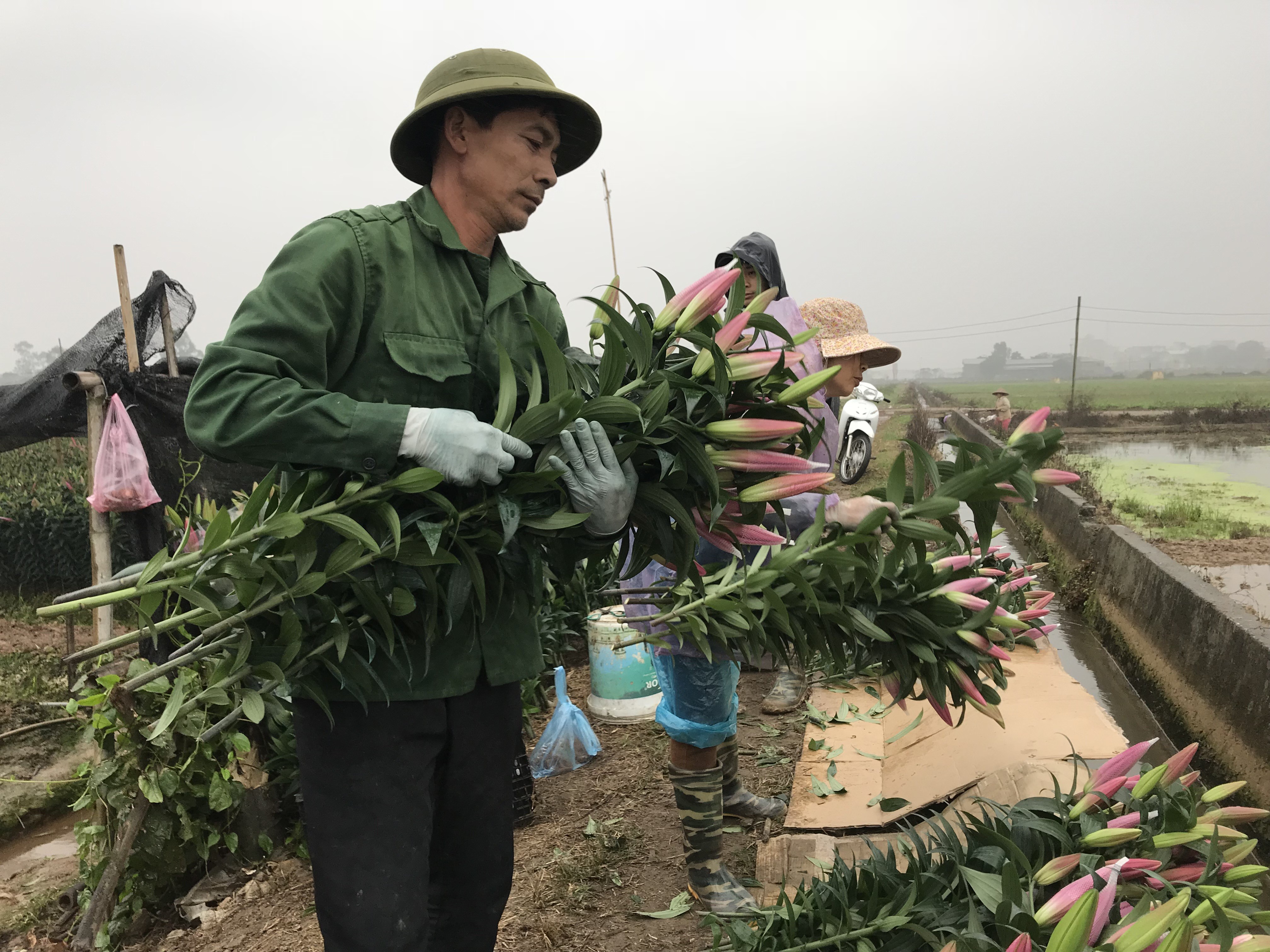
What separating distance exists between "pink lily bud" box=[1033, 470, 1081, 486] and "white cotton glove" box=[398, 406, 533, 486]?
89 cm

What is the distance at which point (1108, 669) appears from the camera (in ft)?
19.0

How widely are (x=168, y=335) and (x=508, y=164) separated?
135 inches

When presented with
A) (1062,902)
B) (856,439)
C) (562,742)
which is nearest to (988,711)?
(1062,902)

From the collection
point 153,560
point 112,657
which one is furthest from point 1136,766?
point 112,657

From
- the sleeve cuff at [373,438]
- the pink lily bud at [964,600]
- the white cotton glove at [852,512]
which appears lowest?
the pink lily bud at [964,600]

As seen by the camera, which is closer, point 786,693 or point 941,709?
point 941,709

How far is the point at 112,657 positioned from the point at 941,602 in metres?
2.93

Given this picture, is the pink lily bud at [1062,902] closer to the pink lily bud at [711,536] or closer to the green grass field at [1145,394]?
the pink lily bud at [711,536]

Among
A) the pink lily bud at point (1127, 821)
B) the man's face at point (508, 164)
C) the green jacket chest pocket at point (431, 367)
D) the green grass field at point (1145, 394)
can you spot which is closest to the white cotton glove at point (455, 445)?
the green jacket chest pocket at point (431, 367)

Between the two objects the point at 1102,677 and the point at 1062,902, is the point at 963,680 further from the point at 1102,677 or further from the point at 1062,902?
the point at 1102,677

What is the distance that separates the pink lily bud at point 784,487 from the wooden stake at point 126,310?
3324mm

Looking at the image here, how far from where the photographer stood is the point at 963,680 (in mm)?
1685

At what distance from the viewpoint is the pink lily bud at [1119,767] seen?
1.69 m

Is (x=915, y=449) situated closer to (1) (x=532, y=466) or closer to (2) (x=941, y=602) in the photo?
(2) (x=941, y=602)
